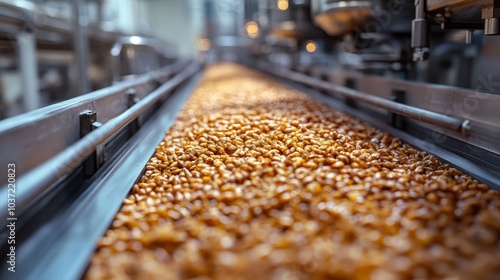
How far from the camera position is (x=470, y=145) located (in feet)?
4.98

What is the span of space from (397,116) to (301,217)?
1.28 meters

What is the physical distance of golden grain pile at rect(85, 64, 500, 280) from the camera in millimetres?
754

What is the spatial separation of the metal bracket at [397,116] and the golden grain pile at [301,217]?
45 cm

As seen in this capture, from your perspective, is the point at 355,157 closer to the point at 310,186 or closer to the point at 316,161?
the point at 316,161

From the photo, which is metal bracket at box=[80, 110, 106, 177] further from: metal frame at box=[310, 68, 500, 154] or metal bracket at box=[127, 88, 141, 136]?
metal frame at box=[310, 68, 500, 154]

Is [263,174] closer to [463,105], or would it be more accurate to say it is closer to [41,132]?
[41,132]

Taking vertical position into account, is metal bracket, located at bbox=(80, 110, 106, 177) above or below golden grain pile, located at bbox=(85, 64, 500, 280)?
above

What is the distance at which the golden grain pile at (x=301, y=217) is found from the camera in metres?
0.75

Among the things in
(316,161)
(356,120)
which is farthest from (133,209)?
(356,120)

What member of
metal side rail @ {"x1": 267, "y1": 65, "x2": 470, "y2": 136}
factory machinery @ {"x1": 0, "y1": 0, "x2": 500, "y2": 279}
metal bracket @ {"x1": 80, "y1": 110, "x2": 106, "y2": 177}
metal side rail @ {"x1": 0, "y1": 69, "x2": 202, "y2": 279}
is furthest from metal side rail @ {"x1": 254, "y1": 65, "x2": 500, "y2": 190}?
metal bracket @ {"x1": 80, "y1": 110, "x2": 106, "y2": 177}

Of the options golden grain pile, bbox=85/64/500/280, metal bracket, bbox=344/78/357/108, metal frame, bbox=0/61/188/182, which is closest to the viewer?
→ golden grain pile, bbox=85/64/500/280

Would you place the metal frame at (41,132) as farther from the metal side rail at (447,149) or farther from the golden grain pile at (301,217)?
the metal side rail at (447,149)

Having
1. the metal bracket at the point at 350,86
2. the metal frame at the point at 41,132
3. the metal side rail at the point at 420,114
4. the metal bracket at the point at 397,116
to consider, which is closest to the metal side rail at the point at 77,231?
the metal frame at the point at 41,132

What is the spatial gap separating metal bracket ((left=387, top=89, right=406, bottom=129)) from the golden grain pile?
45 cm
